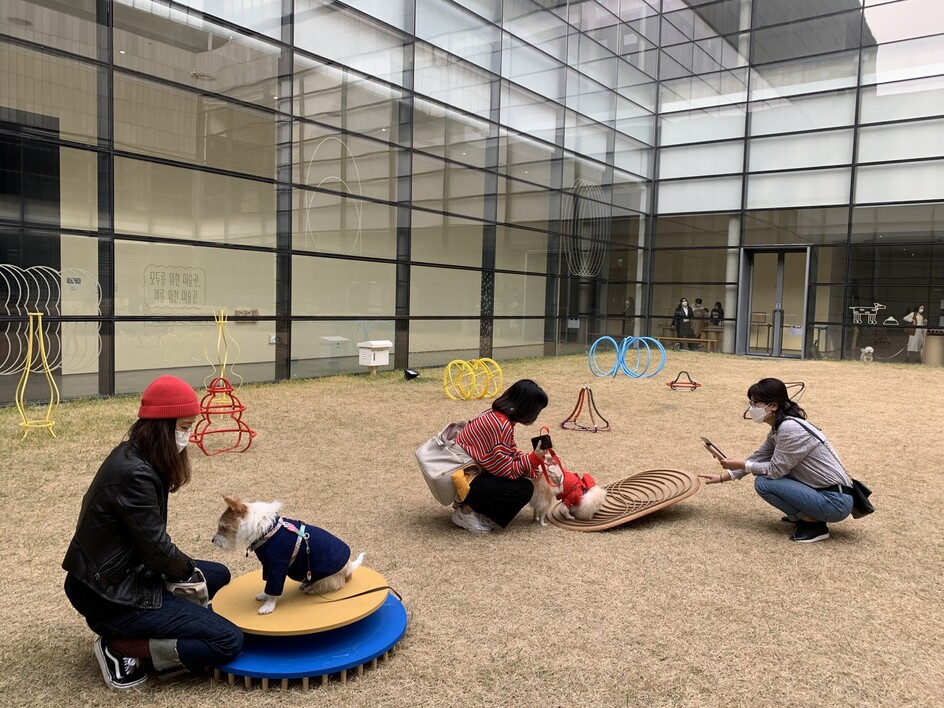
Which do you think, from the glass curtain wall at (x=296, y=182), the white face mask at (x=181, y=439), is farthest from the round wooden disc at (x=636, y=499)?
the glass curtain wall at (x=296, y=182)

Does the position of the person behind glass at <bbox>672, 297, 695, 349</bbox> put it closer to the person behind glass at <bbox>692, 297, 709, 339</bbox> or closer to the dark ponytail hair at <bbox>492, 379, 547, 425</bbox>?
the person behind glass at <bbox>692, 297, 709, 339</bbox>

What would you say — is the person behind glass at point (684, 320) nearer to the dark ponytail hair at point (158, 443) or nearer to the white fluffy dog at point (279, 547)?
the white fluffy dog at point (279, 547)

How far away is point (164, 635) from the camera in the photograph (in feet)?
9.35

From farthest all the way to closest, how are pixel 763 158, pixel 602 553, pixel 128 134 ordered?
1. pixel 763 158
2. pixel 128 134
3. pixel 602 553

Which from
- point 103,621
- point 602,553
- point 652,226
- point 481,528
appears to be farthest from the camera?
point 652,226

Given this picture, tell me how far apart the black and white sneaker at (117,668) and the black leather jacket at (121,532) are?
0.23 m

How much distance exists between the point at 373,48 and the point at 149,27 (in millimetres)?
4611

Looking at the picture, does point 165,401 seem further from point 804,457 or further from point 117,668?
point 804,457

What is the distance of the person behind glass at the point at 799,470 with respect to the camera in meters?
4.66

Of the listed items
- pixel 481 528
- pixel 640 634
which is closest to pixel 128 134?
pixel 481 528

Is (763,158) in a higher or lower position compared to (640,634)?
higher

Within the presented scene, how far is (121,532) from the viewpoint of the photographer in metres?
2.80

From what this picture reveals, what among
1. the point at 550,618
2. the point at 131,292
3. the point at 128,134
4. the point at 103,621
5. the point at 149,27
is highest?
the point at 149,27

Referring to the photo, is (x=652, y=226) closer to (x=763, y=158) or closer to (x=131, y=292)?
(x=763, y=158)
